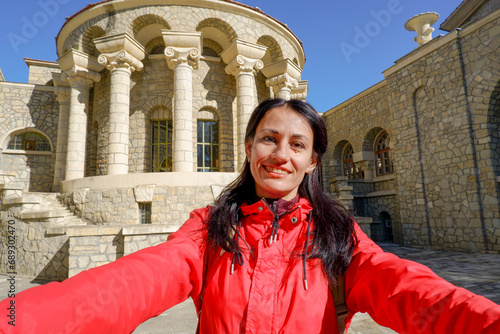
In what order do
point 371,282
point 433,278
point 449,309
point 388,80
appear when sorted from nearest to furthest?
point 449,309 < point 433,278 < point 371,282 < point 388,80

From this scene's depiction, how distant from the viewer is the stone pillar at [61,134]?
11.7 metres

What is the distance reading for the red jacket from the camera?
72cm

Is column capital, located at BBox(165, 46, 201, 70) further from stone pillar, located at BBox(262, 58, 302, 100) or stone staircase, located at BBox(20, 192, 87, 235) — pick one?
stone staircase, located at BBox(20, 192, 87, 235)

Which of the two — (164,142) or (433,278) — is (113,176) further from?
(433,278)

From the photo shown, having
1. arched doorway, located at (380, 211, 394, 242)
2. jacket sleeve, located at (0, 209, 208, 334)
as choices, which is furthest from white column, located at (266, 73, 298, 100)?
jacket sleeve, located at (0, 209, 208, 334)

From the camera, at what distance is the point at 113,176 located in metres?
8.60

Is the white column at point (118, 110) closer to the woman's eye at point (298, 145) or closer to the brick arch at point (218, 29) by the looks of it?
the brick arch at point (218, 29)

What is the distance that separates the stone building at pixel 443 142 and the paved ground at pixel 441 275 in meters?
1.30

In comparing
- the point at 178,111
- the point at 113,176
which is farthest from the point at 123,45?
the point at 113,176

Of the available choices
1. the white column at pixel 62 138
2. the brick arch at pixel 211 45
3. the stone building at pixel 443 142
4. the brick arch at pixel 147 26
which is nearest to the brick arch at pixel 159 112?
the brick arch at pixel 147 26

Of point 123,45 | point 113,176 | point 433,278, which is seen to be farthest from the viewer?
point 123,45

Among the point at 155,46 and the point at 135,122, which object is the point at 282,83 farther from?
the point at 135,122

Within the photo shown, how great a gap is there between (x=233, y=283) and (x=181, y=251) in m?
0.25

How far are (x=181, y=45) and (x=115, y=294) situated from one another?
33.1 ft
